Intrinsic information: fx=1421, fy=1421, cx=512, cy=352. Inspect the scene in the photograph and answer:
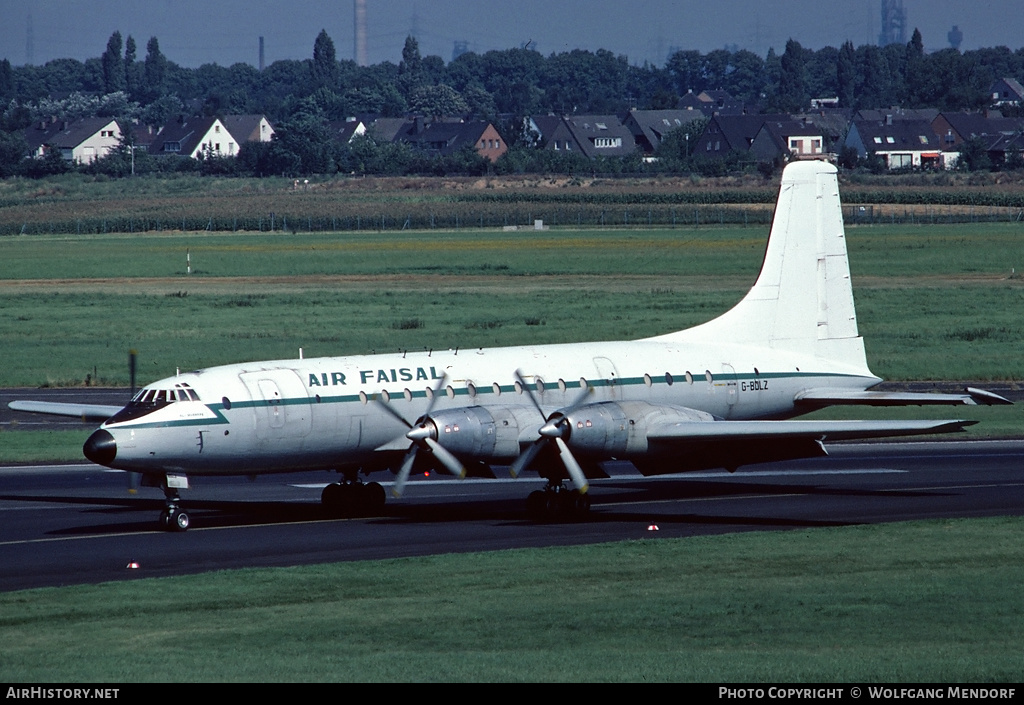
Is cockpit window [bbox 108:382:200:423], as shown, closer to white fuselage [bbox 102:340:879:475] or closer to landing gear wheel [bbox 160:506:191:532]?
white fuselage [bbox 102:340:879:475]

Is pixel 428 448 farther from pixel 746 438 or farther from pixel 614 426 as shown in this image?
pixel 746 438

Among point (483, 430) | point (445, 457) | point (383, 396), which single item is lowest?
point (445, 457)

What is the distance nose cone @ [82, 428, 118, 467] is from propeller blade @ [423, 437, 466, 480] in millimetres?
6020

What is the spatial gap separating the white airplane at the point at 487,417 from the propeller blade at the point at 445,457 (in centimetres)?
3

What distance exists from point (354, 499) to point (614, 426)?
624 centimetres

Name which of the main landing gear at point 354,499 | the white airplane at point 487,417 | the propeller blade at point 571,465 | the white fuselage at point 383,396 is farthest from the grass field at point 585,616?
the main landing gear at point 354,499

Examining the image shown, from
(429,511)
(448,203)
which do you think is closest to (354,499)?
(429,511)

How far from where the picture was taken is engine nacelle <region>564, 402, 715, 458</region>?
28.9 meters

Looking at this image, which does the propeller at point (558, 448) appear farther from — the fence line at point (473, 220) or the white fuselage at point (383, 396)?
the fence line at point (473, 220)

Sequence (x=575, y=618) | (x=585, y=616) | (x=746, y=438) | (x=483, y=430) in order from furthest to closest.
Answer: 1. (x=746, y=438)
2. (x=483, y=430)
3. (x=585, y=616)
4. (x=575, y=618)

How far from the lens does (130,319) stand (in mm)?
76438

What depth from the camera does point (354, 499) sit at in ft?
103

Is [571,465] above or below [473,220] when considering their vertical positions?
above
